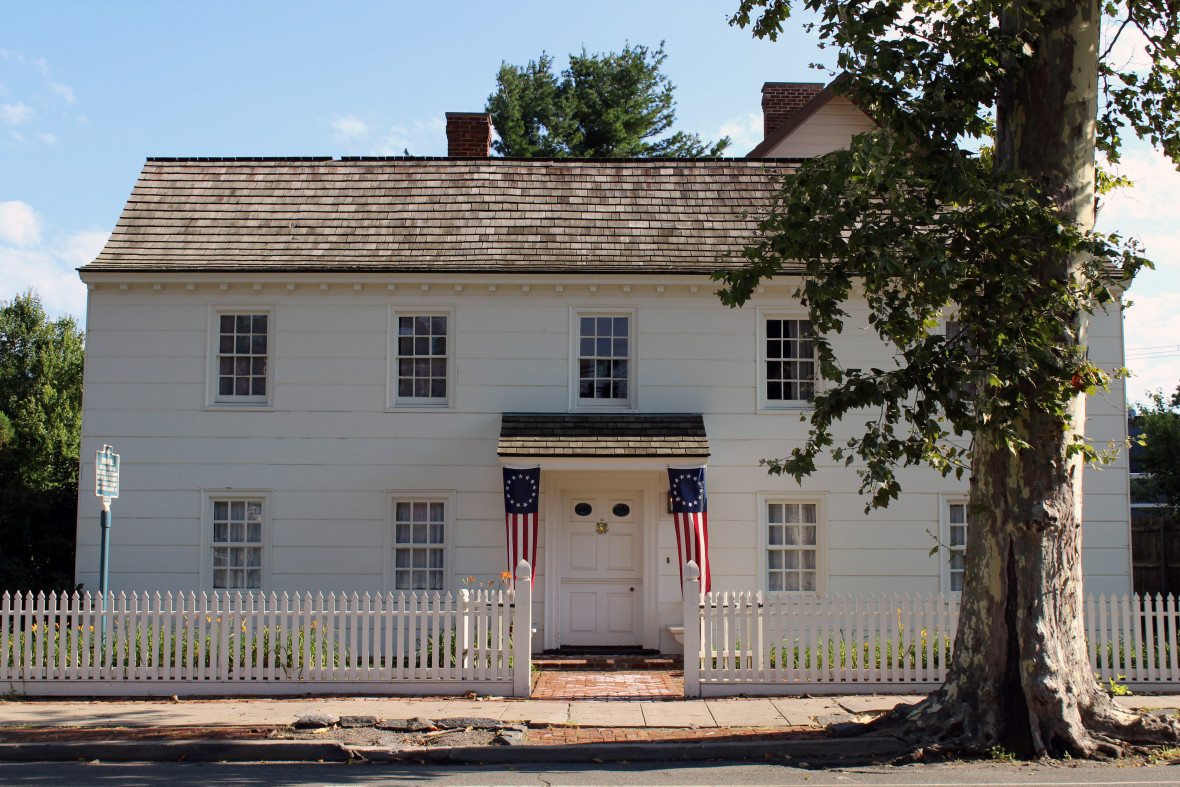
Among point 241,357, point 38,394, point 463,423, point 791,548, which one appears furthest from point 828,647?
point 38,394

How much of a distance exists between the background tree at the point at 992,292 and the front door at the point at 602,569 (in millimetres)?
5462

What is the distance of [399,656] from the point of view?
1058 cm

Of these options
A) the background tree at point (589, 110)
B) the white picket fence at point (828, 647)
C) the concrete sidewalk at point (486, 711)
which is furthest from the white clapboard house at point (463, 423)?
the background tree at point (589, 110)

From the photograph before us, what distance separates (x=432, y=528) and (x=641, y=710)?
5.08 meters

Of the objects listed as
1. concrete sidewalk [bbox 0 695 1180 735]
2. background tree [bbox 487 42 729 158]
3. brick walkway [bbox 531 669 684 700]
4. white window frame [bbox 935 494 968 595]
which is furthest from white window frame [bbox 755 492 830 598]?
background tree [bbox 487 42 729 158]

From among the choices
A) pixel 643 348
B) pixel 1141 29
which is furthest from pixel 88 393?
pixel 1141 29

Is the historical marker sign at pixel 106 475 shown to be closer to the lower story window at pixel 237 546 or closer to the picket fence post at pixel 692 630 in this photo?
the lower story window at pixel 237 546

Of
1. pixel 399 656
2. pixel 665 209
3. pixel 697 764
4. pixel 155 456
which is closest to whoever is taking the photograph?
pixel 697 764

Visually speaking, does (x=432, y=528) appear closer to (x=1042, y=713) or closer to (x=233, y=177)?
(x=233, y=177)

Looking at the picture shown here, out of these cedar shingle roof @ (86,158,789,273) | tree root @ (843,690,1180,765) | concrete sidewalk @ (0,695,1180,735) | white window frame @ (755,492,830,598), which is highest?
cedar shingle roof @ (86,158,789,273)

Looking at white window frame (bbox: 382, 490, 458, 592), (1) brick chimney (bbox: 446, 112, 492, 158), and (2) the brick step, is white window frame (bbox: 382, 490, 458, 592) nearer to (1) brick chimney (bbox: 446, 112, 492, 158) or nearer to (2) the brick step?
(2) the brick step

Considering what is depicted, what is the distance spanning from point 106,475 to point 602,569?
657 cm

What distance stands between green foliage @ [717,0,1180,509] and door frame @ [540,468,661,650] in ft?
16.5

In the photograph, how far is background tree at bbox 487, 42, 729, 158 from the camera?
35000mm
